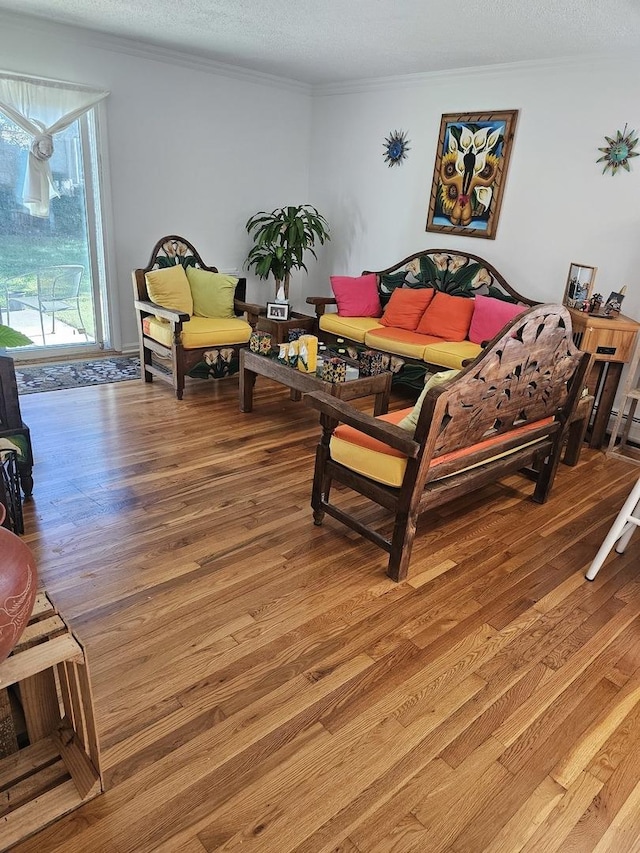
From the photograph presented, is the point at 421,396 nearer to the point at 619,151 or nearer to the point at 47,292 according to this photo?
the point at 619,151

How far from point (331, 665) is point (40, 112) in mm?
4533

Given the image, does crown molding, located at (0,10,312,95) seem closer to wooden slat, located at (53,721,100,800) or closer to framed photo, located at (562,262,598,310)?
framed photo, located at (562,262,598,310)

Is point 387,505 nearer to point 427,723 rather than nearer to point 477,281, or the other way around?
point 427,723

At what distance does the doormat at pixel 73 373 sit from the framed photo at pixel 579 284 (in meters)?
3.32

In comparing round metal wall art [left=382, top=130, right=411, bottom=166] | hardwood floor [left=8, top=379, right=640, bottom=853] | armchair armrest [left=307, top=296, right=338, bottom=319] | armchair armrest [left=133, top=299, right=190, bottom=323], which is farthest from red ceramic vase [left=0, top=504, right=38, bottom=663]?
round metal wall art [left=382, top=130, right=411, bottom=166]

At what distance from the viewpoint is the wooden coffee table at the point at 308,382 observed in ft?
10.8

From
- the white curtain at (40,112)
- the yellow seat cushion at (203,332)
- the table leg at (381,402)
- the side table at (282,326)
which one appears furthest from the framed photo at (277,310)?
the white curtain at (40,112)

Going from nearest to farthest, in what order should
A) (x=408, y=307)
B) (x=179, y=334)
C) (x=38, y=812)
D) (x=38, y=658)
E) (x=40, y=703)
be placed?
(x=38, y=658) → (x=38, y=812) → (x=40, y=703) → (x=179, y=334) → (x=408, y=307)

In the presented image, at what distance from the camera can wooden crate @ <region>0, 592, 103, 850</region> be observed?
1291 mm

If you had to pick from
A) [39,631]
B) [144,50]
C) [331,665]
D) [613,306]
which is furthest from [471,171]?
[39,631]

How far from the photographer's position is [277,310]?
4695mm

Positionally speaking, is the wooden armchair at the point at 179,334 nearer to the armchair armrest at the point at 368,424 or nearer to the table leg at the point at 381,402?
the table leg at the point at 381,402

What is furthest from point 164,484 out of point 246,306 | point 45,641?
point 246,306

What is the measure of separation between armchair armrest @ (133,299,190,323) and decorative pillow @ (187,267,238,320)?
37 cm
